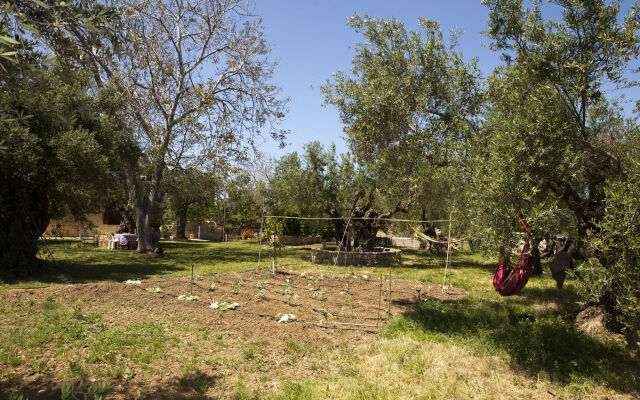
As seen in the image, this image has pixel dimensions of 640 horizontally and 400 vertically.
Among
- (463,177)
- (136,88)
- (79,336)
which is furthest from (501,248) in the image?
(136,88)

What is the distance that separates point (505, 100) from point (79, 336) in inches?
363

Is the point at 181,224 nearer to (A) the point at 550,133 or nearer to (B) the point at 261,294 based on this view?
(B) the point at 261,294

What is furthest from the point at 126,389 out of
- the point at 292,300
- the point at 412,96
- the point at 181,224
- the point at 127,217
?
the point at 181,224

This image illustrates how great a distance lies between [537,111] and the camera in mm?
6359

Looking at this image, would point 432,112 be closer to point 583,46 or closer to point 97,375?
point 583,46

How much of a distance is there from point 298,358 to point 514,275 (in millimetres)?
4331

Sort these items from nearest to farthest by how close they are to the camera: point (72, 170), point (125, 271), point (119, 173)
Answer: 1. point (72, 170)
2. point (125, 271)
3. point (119, 173)

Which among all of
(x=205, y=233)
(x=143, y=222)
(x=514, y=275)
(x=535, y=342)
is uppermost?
(x=143, y=222)

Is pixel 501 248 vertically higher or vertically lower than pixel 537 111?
lower

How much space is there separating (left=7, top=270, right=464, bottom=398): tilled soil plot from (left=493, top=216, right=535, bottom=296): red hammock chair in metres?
2.29

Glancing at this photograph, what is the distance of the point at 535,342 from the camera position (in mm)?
6211

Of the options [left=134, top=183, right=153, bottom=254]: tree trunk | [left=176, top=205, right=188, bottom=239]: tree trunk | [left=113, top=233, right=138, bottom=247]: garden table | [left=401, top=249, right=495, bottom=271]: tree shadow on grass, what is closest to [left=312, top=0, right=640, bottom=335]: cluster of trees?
[left=401, top=249, right=495, bottom=271]: tree shadow on grass

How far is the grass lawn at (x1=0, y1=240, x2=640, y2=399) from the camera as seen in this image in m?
4.77

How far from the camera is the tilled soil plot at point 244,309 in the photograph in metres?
5.56
